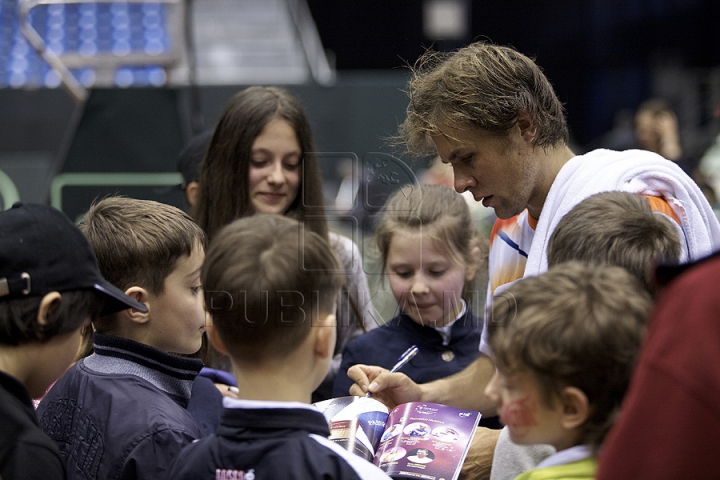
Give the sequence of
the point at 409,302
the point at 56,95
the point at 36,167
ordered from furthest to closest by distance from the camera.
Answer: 1. the point at 56,95
2. the point at 36,167
3. the point at 409,302

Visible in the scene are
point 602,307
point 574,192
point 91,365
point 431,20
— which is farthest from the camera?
point 431,20

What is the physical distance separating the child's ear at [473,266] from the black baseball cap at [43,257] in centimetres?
147

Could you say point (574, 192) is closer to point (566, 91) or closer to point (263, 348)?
point (263, 348)

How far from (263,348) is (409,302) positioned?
1.25 metres

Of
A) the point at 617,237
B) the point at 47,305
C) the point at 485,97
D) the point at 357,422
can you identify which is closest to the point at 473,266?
the point at 485,97

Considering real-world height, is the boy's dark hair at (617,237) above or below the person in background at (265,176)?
above

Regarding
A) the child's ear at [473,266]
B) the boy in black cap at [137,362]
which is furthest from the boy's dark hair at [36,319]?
the child's ear at [473,266]

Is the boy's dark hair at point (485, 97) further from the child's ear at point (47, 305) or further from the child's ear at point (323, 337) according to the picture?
the child's ear at point (47, 305)

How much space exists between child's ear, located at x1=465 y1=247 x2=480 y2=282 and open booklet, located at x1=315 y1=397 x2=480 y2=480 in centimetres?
101

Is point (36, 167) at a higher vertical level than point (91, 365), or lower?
lower

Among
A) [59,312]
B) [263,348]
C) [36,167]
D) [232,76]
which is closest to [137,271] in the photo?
[59,312]

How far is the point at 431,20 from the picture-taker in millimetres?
15445

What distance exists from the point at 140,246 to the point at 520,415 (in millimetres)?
1099

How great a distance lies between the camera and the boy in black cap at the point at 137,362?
1.73 m
